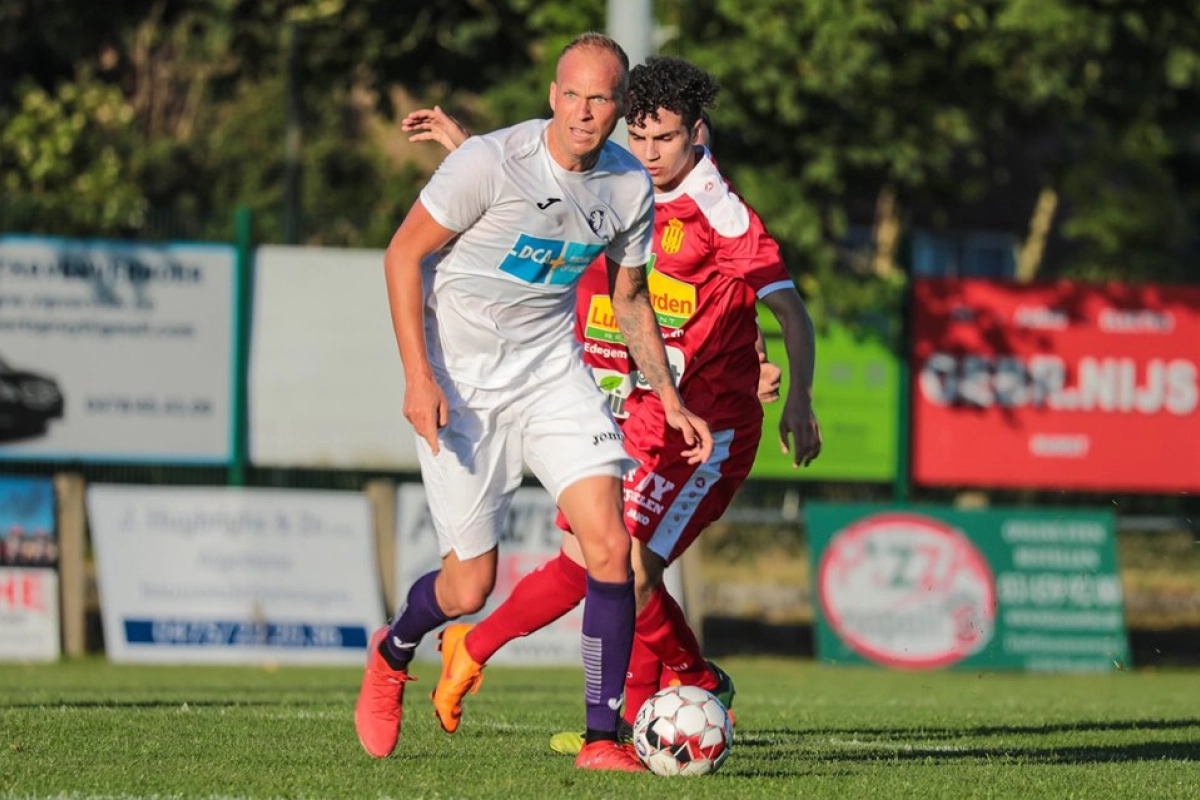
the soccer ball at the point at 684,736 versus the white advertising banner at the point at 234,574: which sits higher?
the soccer ball at the point at 684,736

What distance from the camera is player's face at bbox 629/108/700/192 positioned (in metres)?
7.82

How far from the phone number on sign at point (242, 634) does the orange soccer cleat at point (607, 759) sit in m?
9.42

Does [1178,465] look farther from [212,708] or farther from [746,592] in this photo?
[212,708]

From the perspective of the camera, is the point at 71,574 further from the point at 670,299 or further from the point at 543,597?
the point at 543,597

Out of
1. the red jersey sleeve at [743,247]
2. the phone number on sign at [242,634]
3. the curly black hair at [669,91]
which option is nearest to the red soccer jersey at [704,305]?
the red jersey sleeve at [743,247]

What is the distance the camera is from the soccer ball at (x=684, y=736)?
6516 mm

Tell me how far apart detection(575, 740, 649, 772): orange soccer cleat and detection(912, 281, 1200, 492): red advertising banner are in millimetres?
10991

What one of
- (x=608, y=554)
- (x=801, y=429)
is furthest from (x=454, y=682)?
(x=801, y=429)

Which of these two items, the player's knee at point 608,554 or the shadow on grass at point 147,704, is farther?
the shadow on grass at point 147,704

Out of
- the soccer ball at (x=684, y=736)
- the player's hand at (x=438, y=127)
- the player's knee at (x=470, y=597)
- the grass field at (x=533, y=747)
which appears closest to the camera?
the grass field at (x=533, y=747)

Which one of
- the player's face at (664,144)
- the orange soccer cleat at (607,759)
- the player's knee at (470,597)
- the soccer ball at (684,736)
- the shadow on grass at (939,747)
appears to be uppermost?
the player's face at (664,144)

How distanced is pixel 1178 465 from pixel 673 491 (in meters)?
10.6

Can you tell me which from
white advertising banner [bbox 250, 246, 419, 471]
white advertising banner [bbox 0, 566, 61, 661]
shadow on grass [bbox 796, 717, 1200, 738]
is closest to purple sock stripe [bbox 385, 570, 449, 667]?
shadow on grass [bbox 796, 717, 1200, 738]

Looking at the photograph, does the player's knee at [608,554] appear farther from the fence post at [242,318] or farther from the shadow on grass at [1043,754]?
the fence post at [242,318]
